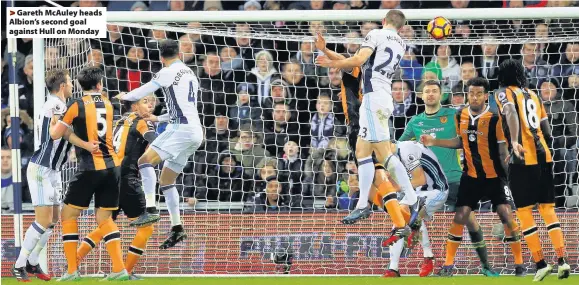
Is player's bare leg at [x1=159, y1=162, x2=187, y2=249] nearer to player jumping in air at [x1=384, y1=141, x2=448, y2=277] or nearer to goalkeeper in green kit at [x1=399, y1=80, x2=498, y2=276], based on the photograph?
player jumping in air at [x1=384, y1=141, x2=448, y2=277]

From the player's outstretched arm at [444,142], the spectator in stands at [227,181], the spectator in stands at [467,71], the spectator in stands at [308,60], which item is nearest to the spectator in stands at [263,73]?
the spectator in stands at [308,60]

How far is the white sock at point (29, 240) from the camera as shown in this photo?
38.8 ft

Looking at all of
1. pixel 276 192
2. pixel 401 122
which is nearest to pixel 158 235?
pixel 276 192

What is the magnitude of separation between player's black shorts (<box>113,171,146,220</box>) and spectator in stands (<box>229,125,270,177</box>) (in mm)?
2574

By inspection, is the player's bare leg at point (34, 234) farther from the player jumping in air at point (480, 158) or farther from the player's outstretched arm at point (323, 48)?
the player jumping in air at point (480, 158)

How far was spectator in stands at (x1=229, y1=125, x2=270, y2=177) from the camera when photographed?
14719mm

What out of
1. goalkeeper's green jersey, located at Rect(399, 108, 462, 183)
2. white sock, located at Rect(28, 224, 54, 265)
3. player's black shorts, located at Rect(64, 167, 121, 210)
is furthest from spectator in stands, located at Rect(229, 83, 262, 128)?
player's black shorts, located at Rect(64, 167, 121, 210)

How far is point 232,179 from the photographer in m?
14.9

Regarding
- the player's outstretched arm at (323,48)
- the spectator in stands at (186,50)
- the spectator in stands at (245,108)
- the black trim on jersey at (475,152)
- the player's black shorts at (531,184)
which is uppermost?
the spectator in stands at (186,50)

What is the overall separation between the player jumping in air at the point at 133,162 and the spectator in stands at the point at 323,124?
2.94 m

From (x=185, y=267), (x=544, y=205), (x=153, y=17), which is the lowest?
(x=185, y=267)

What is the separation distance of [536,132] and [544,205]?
719mm

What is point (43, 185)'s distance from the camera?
38.9 ft

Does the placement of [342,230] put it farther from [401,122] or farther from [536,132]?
[536,132]
